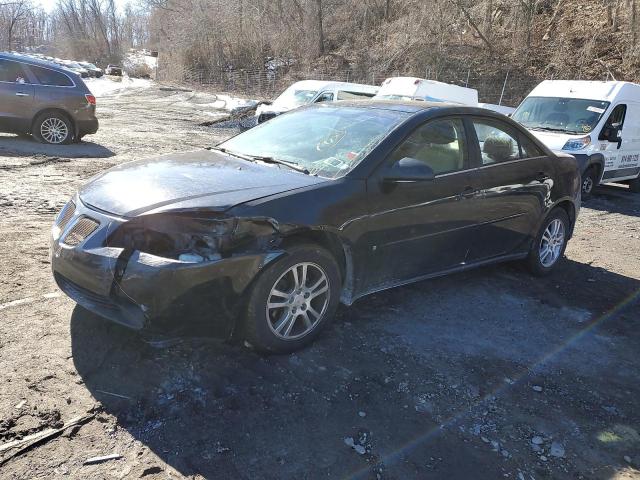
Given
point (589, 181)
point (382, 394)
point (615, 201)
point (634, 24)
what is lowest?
point (615, 201)

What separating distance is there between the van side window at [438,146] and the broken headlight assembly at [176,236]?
152 cm

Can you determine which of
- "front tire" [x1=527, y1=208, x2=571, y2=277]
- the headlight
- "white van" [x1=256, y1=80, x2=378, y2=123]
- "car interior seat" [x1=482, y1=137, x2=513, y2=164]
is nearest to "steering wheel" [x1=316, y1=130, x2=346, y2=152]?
"car interior seat" [x1=482, y1=137, x2=513, y2=164]

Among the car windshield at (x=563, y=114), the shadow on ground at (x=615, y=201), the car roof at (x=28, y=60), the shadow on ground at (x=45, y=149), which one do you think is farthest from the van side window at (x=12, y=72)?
the shadow on ground at (x=615, y=201)

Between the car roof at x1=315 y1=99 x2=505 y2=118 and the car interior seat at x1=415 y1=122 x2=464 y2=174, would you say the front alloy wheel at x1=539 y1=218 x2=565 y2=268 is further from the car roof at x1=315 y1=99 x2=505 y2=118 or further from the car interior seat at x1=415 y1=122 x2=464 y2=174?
the car interior seat at x1=415 y1=122 x2=464 y2=174

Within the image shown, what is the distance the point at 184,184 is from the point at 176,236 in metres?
0.53

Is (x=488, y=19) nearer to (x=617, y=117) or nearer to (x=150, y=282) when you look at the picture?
(x=617, y=117)

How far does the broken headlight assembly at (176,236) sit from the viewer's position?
3072 millimetres

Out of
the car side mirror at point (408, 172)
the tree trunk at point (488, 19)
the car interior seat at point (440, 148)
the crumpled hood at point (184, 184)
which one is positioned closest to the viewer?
the crumpled hood at point (184, 184)

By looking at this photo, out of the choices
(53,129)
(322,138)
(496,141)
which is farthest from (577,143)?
(53,129)

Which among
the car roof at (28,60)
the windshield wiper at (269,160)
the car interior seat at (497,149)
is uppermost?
the car roof at (28,60)

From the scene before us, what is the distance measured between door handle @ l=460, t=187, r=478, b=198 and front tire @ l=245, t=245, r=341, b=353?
4.78 ft

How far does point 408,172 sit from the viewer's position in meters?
3.85

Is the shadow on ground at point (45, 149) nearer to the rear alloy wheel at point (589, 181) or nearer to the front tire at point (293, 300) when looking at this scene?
the front tire at point (293, 300)

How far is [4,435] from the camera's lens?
103 inches
